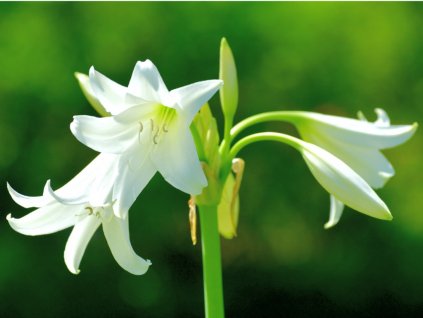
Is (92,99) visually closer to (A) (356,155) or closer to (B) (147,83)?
(B) (147,83)

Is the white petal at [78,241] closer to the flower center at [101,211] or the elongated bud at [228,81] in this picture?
the flower center at [101,211]

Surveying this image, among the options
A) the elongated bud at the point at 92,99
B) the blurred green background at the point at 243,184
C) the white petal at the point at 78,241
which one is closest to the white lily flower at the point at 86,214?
the white petal at the point at 78,241

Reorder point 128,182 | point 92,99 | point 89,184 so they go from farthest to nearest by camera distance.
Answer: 1. point 92,99
2. point 89,184
3. point 128,182

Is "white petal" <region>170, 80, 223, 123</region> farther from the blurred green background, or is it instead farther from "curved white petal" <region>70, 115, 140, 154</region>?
the blurred green background

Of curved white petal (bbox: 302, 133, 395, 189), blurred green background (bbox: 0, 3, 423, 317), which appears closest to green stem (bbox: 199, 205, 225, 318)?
curved white petal (bbox: 302, 133, 395, 189)

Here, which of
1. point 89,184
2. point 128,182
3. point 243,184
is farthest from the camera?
point 243,184

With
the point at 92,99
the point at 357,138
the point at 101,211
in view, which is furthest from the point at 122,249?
the point at 357,138

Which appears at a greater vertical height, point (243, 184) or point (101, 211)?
point (101, 211)
